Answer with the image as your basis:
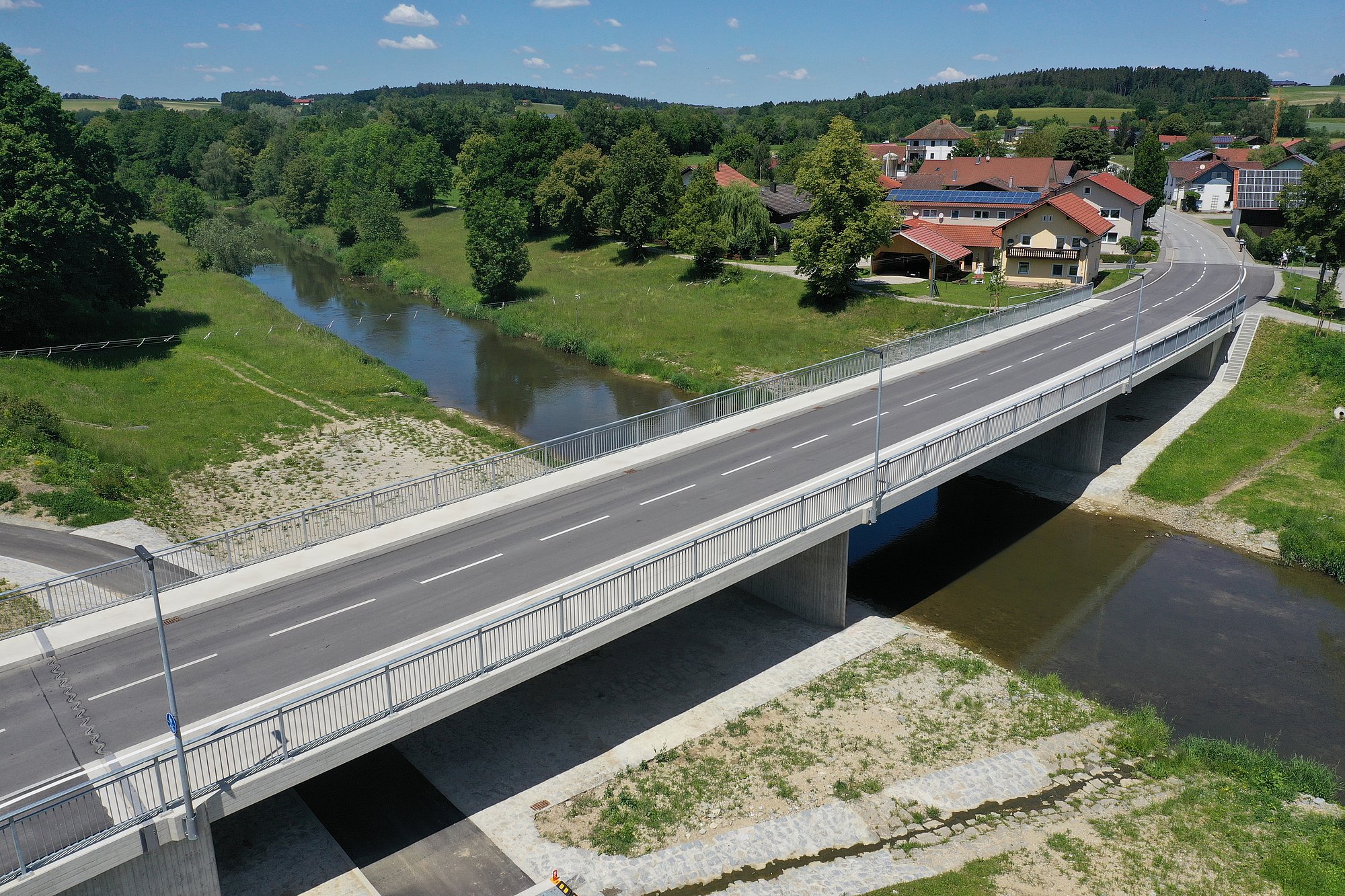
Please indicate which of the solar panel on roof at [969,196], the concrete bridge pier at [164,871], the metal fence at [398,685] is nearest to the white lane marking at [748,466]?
the metal fence at [398,685]

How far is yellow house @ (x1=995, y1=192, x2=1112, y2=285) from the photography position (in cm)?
6169

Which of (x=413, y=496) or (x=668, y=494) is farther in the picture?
(x=413, y=496)

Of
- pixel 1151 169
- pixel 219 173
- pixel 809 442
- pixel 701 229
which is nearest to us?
pixel 809 442

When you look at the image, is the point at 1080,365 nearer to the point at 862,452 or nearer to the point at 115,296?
the point at 862,452

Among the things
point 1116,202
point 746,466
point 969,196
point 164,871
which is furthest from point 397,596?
point 969,196

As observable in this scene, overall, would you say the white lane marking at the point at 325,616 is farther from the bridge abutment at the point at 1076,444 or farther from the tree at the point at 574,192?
the tree at the point at 574,192

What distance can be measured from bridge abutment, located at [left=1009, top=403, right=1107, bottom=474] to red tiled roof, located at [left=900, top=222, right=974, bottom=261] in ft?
86.9

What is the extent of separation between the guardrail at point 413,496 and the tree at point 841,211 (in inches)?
500

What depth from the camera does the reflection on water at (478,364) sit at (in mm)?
50281

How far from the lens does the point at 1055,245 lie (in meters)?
63.0

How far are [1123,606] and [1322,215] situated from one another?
105ft

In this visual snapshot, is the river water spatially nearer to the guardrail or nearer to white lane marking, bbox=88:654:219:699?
the guardrail

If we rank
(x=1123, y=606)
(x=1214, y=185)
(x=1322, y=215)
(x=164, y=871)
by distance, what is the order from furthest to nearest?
(x=1214, y=185), (x=1322, y=215), (x=1123, y=606), (x=164, y=871)

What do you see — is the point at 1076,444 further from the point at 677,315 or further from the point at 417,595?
the point at 677,315
